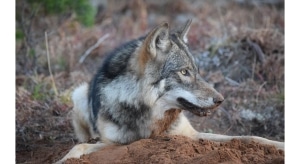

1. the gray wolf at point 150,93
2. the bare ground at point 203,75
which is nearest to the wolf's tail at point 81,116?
the bare ground at point 203,75

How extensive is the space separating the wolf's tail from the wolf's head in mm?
1439

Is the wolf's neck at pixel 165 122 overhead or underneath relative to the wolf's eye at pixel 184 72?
underneath

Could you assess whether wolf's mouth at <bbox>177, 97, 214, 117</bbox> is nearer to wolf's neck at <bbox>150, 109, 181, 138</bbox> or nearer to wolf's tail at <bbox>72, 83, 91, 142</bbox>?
wolf's neck at <bbox>150, 109, 181, 138</bbox>

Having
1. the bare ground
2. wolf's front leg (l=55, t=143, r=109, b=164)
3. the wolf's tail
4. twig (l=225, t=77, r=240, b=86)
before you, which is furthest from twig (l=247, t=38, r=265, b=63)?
wolf's front leg (l=55, t=143, r=109, b=164)

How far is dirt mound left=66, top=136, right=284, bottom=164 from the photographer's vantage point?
184 inches

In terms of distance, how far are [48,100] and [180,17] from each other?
758 centimetres

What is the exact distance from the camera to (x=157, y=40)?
5445mm

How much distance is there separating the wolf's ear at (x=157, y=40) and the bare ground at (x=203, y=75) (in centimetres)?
92

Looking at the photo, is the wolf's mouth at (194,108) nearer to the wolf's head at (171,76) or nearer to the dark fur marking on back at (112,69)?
the wolf's head at (171,76)

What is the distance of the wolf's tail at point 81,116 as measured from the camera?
665 cm
